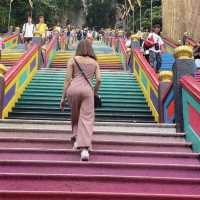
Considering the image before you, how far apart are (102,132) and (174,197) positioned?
2286 millimetres

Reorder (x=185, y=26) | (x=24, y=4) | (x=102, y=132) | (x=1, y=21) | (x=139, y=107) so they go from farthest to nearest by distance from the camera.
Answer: (x=24, y=4) < (x=1, y=21) < (x=185, y=26) < (x=139, y=107) < (x=102, y=132)

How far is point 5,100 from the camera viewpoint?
941cm

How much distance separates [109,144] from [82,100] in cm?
88

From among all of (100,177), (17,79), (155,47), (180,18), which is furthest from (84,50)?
(180,18)

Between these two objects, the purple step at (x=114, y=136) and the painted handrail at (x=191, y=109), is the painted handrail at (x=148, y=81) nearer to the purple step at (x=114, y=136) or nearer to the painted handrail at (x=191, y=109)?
the painted handrail at (x=191, y=109)

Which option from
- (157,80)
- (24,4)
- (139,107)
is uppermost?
(24,4)

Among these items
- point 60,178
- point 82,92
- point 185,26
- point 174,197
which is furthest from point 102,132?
point 185,26

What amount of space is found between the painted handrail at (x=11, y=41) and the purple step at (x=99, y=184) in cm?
1835

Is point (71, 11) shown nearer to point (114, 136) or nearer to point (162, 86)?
point (162, 86)

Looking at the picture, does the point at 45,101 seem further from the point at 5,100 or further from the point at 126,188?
the point at 126,188

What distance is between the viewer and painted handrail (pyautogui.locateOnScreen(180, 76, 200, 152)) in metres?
5.90

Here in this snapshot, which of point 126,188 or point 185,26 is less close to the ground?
point 185,26

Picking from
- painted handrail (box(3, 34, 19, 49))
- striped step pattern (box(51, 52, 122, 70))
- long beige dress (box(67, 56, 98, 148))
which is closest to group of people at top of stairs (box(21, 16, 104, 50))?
painted handrail (box(3, 34, 19, 49))

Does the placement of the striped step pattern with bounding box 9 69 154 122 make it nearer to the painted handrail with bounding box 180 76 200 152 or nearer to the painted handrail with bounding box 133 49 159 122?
the painted handrail with bounding box 133 49 159 122
